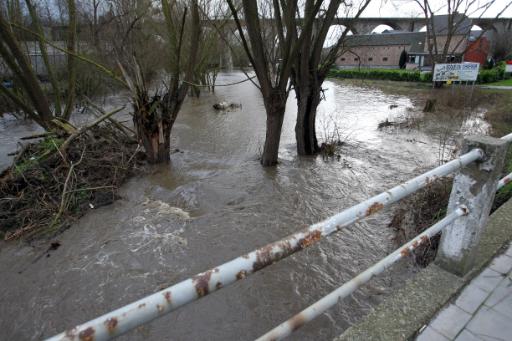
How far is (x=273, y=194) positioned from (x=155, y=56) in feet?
50.0

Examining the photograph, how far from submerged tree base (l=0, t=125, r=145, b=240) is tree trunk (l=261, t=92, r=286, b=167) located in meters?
2.90

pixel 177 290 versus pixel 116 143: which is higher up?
pixel 177 290

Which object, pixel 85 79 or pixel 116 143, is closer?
pixel 116 143

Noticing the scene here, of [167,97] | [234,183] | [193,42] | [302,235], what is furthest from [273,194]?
[302,235]

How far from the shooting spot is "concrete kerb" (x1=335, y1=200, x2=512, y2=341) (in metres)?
1.63

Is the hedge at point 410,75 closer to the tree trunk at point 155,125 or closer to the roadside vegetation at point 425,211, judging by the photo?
the tree trunk at point 155,125

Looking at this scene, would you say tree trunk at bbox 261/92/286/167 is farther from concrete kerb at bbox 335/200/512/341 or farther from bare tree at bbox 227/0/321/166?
concrete kerb at bbox 335/200/512/341

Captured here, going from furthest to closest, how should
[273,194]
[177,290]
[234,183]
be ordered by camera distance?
[234,183]
[273,194]
[177,290]

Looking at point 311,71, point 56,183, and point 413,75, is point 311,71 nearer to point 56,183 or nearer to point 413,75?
point 56,183

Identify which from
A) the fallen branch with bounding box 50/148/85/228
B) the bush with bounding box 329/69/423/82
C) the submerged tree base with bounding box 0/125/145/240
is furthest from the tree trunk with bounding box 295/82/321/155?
the bush with bounding box 329/69/423/82

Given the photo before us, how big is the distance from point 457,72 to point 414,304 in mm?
15825

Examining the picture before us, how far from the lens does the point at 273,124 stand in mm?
6848

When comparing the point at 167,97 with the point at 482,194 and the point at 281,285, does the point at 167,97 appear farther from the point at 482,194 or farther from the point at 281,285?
the point at 482,194

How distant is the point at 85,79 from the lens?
1521cm
